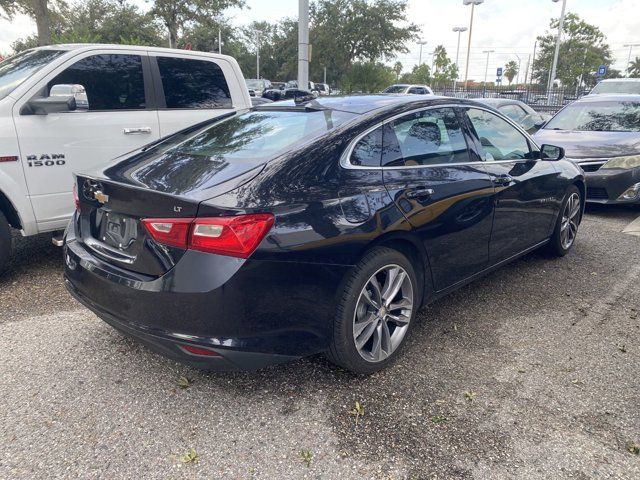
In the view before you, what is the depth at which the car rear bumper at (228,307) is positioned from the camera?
2.32 m

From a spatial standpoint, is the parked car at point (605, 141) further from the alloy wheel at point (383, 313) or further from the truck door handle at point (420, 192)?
the alloy wheel at point (383, 313)

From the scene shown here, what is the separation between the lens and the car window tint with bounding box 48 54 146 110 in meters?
4.48

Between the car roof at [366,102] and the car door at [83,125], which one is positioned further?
the car door at [83,125]

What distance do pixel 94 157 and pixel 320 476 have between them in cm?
354

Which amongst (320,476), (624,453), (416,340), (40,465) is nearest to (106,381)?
(40,465)

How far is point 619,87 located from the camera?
1320 centimetres

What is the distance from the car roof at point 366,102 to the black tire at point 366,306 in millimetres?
951

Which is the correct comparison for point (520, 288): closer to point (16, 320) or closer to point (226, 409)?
point (226, 409)

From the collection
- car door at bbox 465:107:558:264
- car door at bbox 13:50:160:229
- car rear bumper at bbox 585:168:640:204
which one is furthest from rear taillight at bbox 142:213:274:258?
car rear bumper at bbox 585:168:640:204

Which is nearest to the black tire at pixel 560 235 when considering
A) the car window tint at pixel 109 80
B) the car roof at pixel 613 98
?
the car roof at pixel 613 98

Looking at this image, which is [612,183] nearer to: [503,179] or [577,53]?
[503,179]

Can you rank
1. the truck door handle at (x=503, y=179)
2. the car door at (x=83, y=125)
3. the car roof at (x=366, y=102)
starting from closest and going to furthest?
1. the car roof at (x=366, y=102)
2. the truck door handle at (x=503, y=179)
3. the car door at (x=83, y=125)

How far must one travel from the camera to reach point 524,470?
229cm

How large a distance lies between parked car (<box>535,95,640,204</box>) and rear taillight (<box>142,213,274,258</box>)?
5926mm
